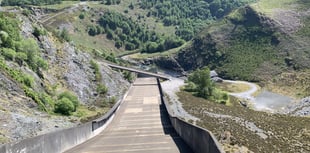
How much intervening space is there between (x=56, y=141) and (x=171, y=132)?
1277 centimetres

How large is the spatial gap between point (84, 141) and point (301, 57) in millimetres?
89752

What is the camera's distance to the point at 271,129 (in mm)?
33562

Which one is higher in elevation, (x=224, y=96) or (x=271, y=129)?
(x=271, y=129)

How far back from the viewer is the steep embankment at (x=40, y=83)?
2712 centimetres

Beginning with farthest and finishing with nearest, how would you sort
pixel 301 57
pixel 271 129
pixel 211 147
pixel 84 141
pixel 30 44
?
1. pixel 301 57
2. pixel 30 44
3. pixel 271 129
4. pixel 84 141
5. pixel 211 147

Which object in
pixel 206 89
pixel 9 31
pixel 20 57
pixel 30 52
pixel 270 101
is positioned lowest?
pixel 270 101

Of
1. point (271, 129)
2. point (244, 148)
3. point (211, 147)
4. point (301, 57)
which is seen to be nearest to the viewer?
point (211, 147)

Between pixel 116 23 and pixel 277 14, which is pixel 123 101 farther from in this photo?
pixel 116 23

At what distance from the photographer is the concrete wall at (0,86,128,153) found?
50.5 feet

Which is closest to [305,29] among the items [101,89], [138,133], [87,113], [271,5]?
[271,5]

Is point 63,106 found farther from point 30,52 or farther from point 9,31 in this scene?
point 9,31

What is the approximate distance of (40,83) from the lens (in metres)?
40.1

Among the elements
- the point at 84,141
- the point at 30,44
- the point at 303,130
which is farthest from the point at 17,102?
the point at 303,130

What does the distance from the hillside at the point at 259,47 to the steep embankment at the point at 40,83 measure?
52.4 m
